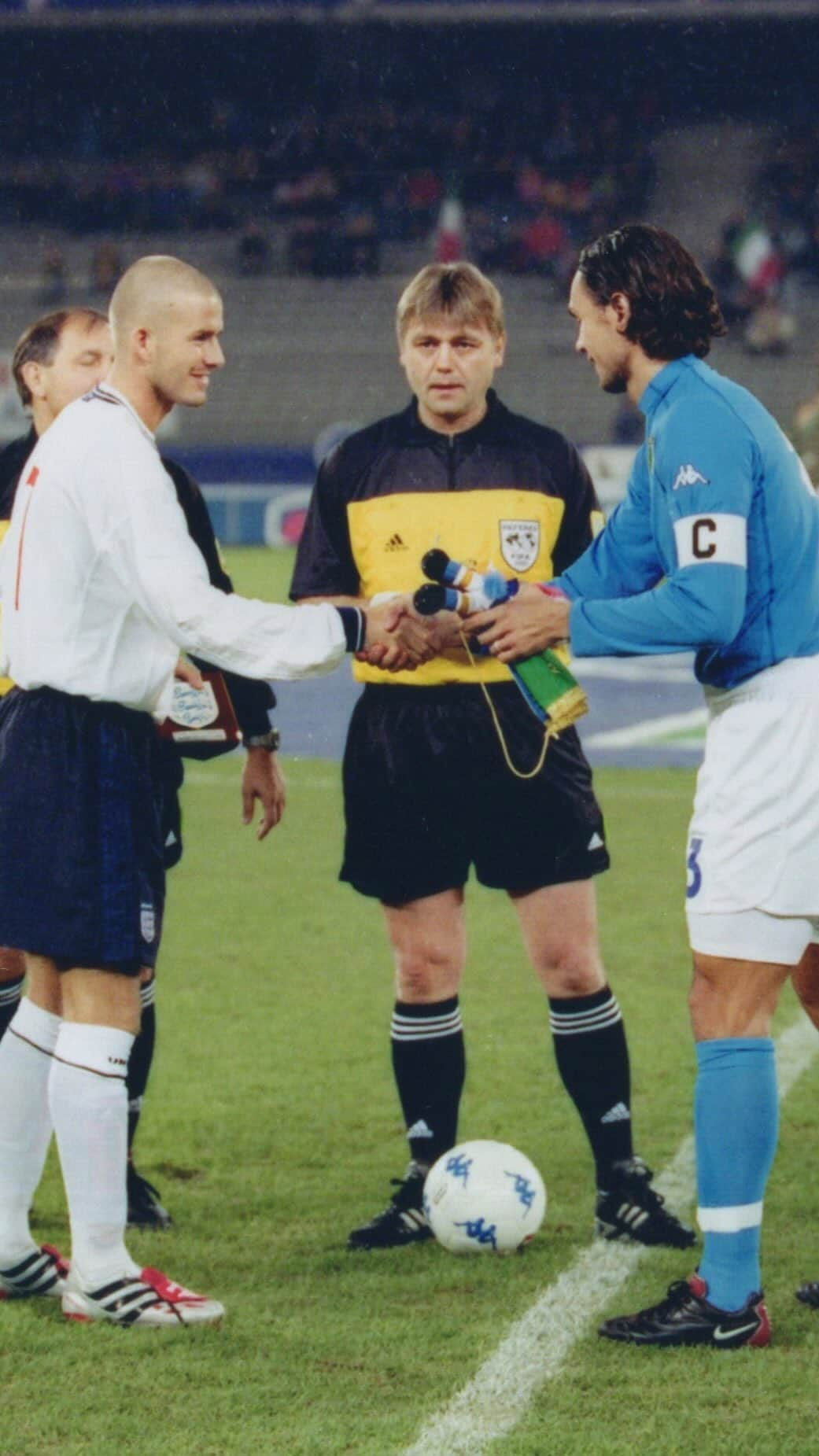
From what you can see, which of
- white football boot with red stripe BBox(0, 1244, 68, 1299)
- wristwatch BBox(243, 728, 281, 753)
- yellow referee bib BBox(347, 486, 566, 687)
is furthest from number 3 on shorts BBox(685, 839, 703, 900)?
white football boot with red stripe BBox(0, 1244, 68, 1299)

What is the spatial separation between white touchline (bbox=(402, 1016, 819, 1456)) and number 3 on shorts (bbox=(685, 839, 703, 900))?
2.89 ft

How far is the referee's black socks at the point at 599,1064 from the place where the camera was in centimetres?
479

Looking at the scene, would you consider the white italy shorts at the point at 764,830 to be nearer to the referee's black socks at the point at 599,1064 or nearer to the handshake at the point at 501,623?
the handshake at the point at 501,623

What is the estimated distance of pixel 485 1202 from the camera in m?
4.56

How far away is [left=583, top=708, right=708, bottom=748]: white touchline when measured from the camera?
495 inches

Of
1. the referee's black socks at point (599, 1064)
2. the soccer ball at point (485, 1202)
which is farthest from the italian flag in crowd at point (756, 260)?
the soccer ball at point (485, 1202)

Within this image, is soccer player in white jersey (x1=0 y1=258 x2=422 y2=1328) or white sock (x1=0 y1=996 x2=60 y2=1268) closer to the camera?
soccer player in white jersey (x1=0 y1=258 x2=422 y2=1328)

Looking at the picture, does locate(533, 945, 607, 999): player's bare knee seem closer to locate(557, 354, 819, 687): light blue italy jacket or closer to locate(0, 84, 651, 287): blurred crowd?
locate(557, 354, 819, 687): light blue italy jacket

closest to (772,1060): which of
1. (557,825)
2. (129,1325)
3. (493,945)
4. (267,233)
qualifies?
(557,825)

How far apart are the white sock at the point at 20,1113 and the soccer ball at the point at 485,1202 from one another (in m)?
0.89

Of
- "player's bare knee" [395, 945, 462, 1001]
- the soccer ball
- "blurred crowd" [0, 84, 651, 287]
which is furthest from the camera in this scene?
"blurred crowd" [0, 84, 651, 287]

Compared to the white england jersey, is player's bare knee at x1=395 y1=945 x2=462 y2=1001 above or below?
below

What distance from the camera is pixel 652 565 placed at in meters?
4.40

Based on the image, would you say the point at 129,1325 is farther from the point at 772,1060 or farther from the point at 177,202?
the point at 177,202
